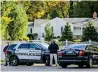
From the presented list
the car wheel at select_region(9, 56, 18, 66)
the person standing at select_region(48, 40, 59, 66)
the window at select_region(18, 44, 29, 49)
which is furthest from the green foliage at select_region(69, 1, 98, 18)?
the person standing at select_region(48, 40, 59, 66)

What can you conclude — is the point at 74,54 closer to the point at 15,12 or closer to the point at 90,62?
the point at 90,62

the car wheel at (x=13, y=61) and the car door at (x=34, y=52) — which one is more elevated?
the car door at (x=34, y=52)

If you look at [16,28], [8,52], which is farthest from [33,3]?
[8,52]

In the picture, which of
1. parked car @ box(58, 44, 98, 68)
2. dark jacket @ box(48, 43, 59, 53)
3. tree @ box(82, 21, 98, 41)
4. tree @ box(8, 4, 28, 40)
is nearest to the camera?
parked car @ box(58, 44, 98, 68)

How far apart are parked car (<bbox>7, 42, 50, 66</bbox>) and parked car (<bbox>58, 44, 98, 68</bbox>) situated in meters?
2.83

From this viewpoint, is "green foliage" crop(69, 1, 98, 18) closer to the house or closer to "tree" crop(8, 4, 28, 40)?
the house

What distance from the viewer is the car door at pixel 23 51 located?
2841 centimetres

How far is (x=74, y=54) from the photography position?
24328 mm

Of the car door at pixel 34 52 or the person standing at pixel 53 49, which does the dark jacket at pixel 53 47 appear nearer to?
the person standing at pixel 53 49

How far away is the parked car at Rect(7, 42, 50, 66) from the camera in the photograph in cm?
2800

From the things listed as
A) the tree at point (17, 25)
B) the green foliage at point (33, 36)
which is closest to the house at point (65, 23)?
the green foliage at point (33, 36)

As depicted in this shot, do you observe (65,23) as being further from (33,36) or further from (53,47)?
(53,47)

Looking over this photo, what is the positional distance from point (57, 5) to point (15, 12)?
1200 inches

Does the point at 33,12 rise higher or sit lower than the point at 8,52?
higher
